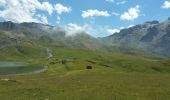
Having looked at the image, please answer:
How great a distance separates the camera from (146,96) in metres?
44.0

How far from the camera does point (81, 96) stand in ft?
145

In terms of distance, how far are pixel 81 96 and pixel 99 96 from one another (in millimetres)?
2430

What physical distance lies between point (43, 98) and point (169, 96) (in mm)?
16401

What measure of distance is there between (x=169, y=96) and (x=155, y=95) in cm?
201

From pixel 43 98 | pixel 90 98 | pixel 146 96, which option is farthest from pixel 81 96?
pixel 146 96

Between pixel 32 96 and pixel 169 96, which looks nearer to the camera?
pixel 169 96

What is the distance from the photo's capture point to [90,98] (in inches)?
1668

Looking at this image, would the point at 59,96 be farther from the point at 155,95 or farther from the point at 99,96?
the point at 155,95

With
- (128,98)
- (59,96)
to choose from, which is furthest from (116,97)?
(59,96)

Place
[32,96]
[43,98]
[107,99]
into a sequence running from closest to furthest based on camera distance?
[107,99] → [43,98] → [32,96]

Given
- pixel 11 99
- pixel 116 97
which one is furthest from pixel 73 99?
pixel 11 99

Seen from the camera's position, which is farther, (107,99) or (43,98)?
(43,98)

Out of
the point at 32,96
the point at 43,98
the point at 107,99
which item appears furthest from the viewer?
the point at 32,96

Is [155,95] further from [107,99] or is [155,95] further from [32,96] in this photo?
[32,96]
